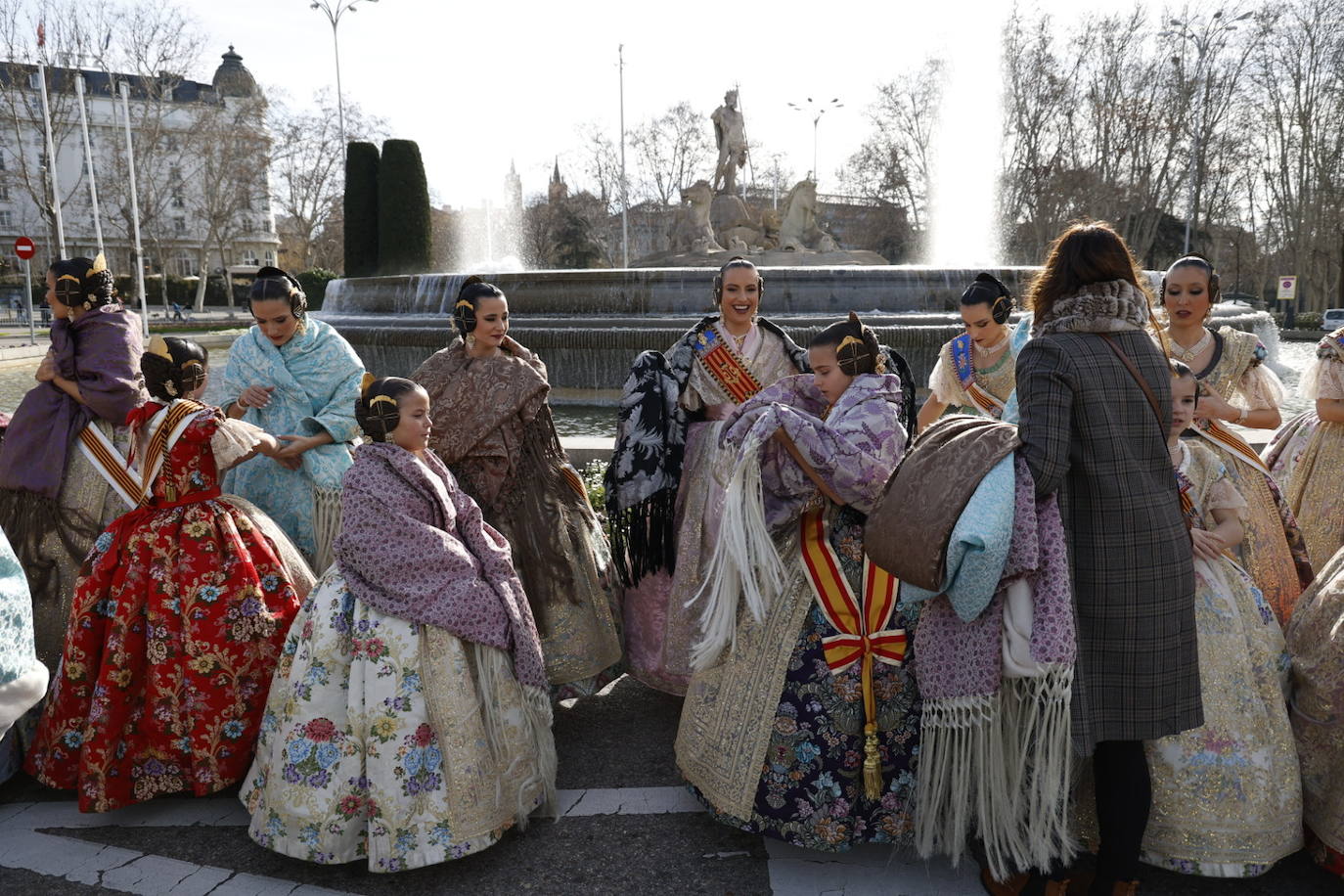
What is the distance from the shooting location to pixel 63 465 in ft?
12.1

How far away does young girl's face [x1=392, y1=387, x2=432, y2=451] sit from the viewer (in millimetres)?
2838

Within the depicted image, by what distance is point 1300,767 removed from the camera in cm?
266

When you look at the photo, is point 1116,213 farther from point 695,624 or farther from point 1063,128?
point 695,624

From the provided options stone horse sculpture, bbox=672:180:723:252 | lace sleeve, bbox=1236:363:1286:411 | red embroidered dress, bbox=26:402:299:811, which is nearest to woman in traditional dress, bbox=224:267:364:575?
red embroidered dress, bbox=26:402:299:811

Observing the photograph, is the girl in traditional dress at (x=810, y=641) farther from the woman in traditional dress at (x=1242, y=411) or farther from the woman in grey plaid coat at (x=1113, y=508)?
the woman in traditional dress at (x=1242, y=411)

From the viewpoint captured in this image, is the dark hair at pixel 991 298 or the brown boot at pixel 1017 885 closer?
the brown boot at pixel 1017 885

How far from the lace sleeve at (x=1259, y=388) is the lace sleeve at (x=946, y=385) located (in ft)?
3.81

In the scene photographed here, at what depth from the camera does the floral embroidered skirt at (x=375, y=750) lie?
8.75 ft

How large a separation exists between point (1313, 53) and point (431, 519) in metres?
41.0

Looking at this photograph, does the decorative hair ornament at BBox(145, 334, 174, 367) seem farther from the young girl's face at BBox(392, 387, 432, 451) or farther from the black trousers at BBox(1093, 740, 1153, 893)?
the black trousers at BBox(1093, 740, 1153, 893)

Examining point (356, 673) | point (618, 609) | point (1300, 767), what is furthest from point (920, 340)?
point (356, 673)

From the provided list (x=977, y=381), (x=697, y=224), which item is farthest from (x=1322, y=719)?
(x=697, y=224)

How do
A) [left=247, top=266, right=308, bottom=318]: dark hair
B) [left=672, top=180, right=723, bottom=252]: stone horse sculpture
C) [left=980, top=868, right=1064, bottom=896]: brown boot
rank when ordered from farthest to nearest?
[left=672, top=180, right=723, bottom=252]: stone horse sculpture, [left=247, top=266, right=308, bottom=318]: dark hair, [left=980, top=868, right=1064, bottom=896]: brown boot

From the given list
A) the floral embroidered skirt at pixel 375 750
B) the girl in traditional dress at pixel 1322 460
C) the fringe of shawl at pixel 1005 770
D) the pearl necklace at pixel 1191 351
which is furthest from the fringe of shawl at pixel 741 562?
the girl in traditional dress at pixel 1322 460
